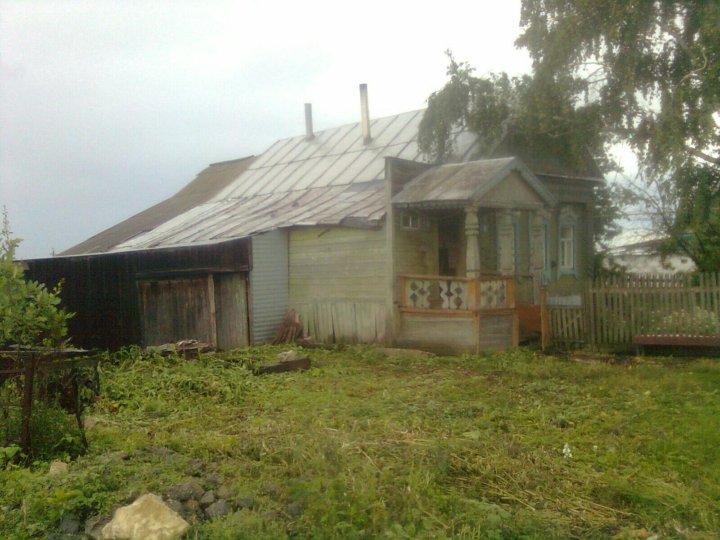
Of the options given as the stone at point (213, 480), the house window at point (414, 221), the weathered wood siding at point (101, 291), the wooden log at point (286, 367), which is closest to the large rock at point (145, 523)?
the stone at point (213, 480)

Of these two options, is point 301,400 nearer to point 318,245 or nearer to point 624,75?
point 318,245

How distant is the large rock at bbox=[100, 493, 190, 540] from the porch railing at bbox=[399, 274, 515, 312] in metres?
9.44

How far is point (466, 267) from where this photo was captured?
14.8 metres

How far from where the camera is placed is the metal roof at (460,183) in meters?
13.7

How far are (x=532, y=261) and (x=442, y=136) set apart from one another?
4352mm

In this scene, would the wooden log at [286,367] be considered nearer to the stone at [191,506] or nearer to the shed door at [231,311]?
the shed door at [231,311]

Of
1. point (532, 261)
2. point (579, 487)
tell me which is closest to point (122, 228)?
point (532, 261)

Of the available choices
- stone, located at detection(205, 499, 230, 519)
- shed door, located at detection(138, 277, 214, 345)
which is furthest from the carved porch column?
stone, located at detection(205, 499, 230, 519)

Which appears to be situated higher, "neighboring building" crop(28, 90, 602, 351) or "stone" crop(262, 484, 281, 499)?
"neighboring building" crop(28, 90, 602, 351)

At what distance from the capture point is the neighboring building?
1427 centimetres

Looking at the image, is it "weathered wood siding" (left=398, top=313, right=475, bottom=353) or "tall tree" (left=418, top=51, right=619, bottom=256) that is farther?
"tall tree" (left=418, top=51, right=619, bottom=256)

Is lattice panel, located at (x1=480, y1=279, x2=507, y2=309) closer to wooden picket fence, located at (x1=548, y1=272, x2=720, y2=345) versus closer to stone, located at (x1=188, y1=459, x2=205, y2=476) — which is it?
wooden picket fence, located at (x1=548, y1=272, x2=720, y2=345)

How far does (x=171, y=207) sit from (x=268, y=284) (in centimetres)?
1044

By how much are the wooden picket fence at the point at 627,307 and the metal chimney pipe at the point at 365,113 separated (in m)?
9.17
